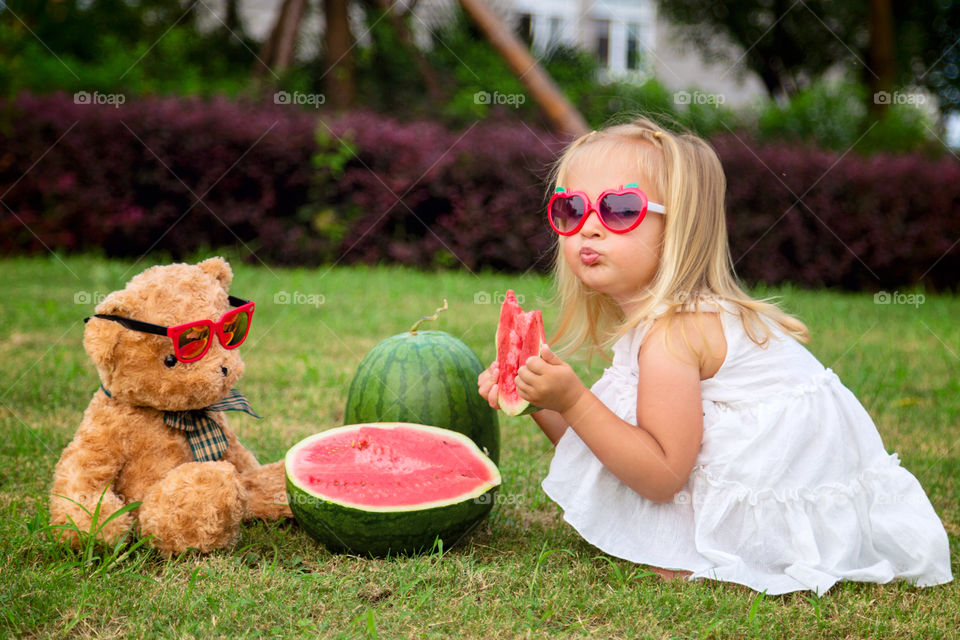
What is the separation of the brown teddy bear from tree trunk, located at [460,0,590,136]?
7.96 metres

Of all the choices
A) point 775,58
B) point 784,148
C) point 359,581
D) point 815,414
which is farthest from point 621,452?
point 775,58

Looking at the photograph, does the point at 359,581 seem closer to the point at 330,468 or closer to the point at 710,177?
the point at 330,468

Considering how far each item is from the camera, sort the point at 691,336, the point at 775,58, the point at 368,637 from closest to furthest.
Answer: the point at 368,637
the point at 691,336
the point at 775,58

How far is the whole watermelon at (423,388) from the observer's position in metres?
2.99

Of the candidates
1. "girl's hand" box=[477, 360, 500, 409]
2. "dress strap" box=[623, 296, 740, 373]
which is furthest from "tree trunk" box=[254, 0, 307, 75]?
"dress strap" box=[623, 296, 740, 373]

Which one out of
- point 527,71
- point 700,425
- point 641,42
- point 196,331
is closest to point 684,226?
point 700,425

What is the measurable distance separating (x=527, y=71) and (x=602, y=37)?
49.9ft

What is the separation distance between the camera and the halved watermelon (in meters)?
2.53

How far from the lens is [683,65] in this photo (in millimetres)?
24656

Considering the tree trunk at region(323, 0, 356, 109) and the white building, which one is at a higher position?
the white building

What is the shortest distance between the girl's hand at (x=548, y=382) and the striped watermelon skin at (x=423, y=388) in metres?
0.61

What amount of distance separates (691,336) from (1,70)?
1044cm

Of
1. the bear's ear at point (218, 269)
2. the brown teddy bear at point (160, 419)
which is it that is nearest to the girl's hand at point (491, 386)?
the brown teddy bear at point (160, 419)

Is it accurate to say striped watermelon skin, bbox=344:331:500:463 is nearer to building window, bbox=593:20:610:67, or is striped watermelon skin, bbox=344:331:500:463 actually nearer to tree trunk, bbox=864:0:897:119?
tree trunk, bbox=864:0:897:119
